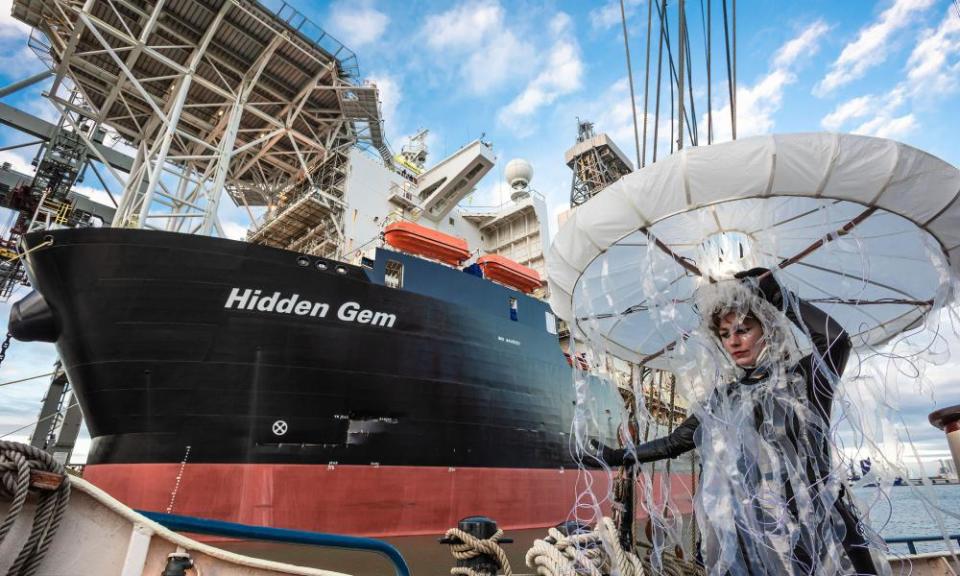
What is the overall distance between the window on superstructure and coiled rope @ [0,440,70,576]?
23.5 ft

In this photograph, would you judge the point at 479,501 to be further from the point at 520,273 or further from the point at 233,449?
the point at 520,273

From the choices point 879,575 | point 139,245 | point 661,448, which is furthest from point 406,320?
point 879,575

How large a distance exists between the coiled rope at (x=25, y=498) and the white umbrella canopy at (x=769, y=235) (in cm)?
238

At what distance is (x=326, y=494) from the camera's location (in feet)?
21.6

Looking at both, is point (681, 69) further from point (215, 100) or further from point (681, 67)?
point (215, 100)

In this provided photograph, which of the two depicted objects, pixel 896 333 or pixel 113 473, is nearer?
pixel 896 333

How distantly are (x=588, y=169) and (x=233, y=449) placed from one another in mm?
22074

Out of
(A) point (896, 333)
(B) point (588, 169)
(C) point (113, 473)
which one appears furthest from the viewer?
(B) point (588, 169)

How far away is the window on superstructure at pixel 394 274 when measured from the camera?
839 centimetres

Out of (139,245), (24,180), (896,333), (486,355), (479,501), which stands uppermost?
(24,180)

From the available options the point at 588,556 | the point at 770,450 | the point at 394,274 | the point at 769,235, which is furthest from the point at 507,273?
the point at 770,450

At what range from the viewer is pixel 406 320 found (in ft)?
25.9

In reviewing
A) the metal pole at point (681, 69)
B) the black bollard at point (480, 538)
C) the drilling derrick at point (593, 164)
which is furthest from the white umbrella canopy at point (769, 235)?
the drilling derrick at point (593, 164)

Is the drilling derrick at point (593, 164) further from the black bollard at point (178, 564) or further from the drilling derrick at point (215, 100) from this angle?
the black bollard at point (178, 564)
